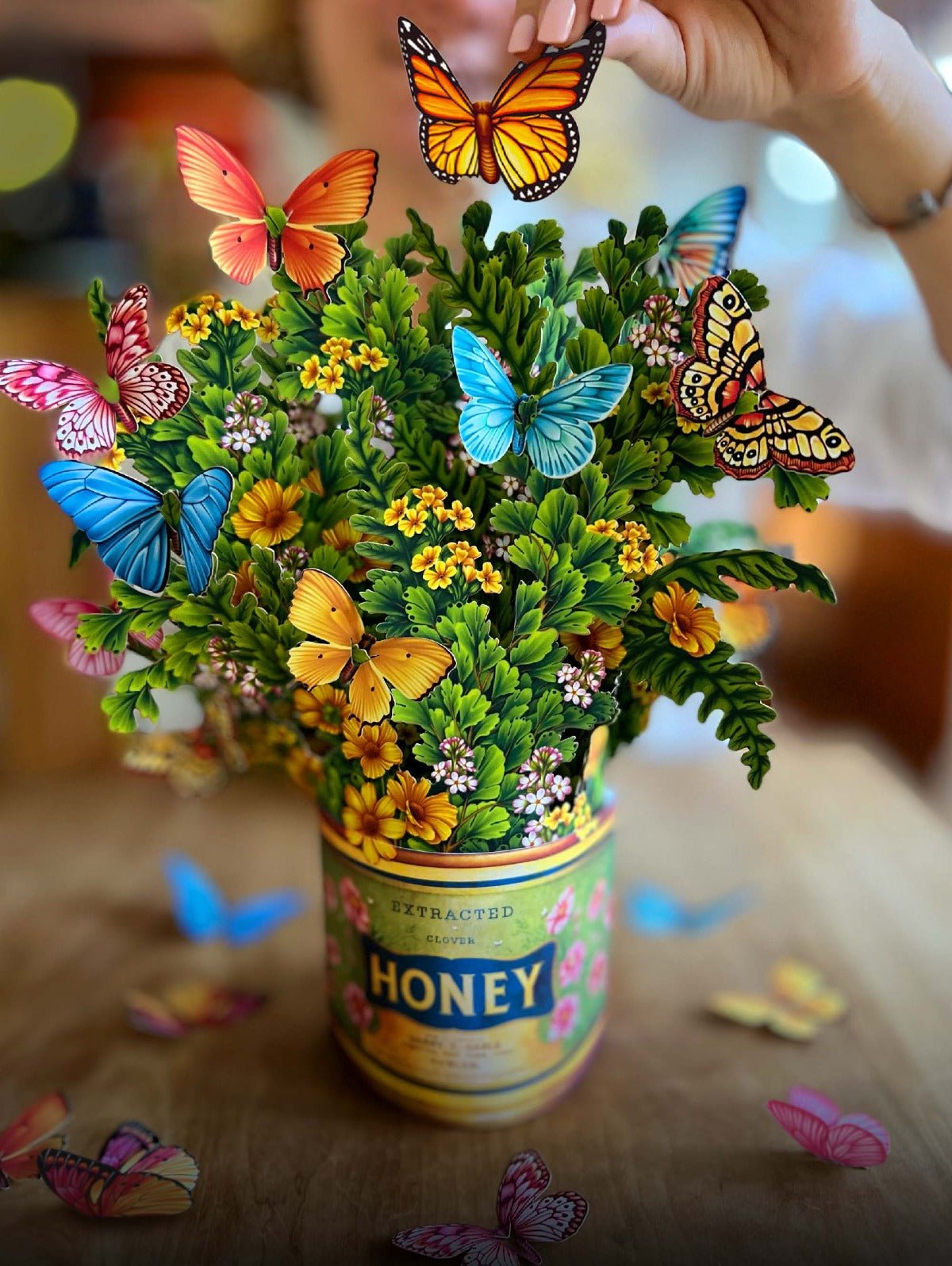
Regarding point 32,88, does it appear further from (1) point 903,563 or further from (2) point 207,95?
(1) point 903,563

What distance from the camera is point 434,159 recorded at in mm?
387

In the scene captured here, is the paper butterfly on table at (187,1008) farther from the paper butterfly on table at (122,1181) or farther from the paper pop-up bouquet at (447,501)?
the paper pop-up bouquet at (447,501)

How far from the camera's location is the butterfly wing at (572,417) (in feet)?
1.23

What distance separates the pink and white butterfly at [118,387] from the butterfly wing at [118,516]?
0.05 ft

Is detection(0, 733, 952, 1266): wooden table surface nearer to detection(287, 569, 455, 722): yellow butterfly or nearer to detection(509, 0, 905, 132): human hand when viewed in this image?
detection(287, 569, 455, 722): yellow butterfly

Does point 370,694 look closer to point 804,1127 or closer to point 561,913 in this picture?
point 561,913

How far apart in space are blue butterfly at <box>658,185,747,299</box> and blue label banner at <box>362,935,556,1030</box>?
0.34m

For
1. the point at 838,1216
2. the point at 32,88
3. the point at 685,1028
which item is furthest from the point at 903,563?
the point at 32,88

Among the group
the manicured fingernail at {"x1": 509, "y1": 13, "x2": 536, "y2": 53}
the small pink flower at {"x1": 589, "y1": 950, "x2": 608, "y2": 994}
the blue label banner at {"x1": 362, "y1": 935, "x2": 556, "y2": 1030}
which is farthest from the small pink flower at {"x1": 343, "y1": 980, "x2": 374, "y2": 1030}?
the manicured fingernail at {"x1": 509, "y1": 13, "x2": 536, "y2": 53}

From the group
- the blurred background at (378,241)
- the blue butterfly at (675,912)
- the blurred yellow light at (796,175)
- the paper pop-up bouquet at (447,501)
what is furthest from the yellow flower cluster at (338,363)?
the blurred yellow light at (796,175)

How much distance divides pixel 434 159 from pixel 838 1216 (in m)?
0.51

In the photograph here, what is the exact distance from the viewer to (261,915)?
710 millimetres

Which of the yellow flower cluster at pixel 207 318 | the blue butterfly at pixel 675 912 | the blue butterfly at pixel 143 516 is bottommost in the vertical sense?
the blue butterfly at pixel 675 912

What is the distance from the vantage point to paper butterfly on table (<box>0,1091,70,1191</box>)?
47cm
